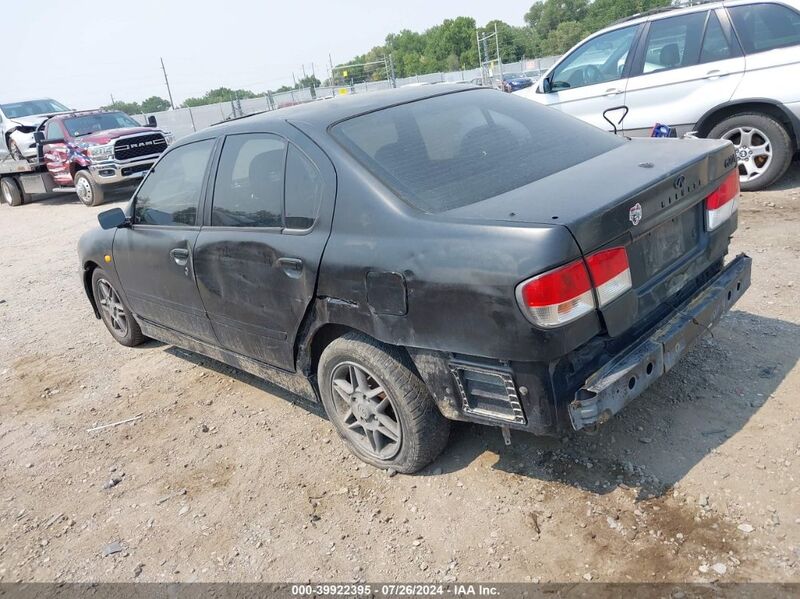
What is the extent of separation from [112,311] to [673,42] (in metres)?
6.25

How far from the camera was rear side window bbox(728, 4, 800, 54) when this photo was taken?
243 inches

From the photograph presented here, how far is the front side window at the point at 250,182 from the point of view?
3.31 metres

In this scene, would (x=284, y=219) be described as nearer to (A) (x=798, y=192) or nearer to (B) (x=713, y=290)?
(B) (x=713, y=290)

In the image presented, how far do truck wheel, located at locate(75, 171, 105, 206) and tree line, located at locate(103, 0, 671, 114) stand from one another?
159 ft

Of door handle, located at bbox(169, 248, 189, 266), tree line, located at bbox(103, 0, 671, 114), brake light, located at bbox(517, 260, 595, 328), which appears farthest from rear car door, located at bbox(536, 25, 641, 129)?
tree line, located at bbox(103, 0, 671, 114)

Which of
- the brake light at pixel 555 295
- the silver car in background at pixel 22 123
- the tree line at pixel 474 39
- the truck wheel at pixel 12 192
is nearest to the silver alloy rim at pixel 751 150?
the brake light at pixel 555 295

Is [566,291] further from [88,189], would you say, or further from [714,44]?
[88,189]

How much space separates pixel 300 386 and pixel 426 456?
851mm

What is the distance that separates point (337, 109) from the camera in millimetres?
3334

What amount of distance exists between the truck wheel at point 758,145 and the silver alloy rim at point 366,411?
5170 millimetres

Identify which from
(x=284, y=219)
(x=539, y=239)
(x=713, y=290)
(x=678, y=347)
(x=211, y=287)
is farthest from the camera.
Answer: (x=211, y=287)

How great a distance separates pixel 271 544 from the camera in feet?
9.54

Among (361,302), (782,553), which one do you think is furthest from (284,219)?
(782,553)

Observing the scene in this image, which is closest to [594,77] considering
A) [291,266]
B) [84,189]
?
[291,266]
